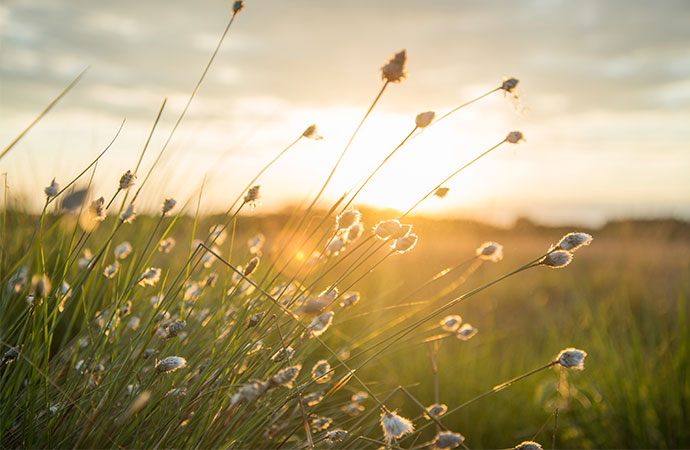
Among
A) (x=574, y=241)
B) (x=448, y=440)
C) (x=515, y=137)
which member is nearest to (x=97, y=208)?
(x=448, y=440)

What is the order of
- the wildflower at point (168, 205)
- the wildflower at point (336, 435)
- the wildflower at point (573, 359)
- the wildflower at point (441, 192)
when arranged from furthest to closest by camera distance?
the wildflower at point (168, 205) → the wildflower at point (441, 192) → the wildflower at point (336, 435) → the wildflower at point (573, 359)

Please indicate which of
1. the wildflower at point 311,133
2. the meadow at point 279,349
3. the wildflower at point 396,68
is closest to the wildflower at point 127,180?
the meadow at point 279,349

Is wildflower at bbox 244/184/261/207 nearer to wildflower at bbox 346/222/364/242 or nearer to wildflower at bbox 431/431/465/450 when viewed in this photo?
wildflower at bbox 346/222/364/242

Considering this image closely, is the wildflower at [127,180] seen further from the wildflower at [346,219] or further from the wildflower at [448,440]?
the wildflower at [448,440]

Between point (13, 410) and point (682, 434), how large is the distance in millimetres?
3163

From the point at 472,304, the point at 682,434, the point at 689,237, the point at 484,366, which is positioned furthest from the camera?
the point at 689,237

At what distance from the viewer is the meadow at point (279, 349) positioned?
1.51 meters

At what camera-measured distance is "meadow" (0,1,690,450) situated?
151cm

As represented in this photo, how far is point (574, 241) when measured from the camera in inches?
57.5

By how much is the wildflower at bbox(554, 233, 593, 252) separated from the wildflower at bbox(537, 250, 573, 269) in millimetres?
18

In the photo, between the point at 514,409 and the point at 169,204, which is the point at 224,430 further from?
the point at 514,409

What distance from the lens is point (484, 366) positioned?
11.2ft

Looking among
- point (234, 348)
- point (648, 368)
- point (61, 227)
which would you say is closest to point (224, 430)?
point (234, 348)

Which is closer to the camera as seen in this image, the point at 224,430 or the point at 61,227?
the point at 224,430
